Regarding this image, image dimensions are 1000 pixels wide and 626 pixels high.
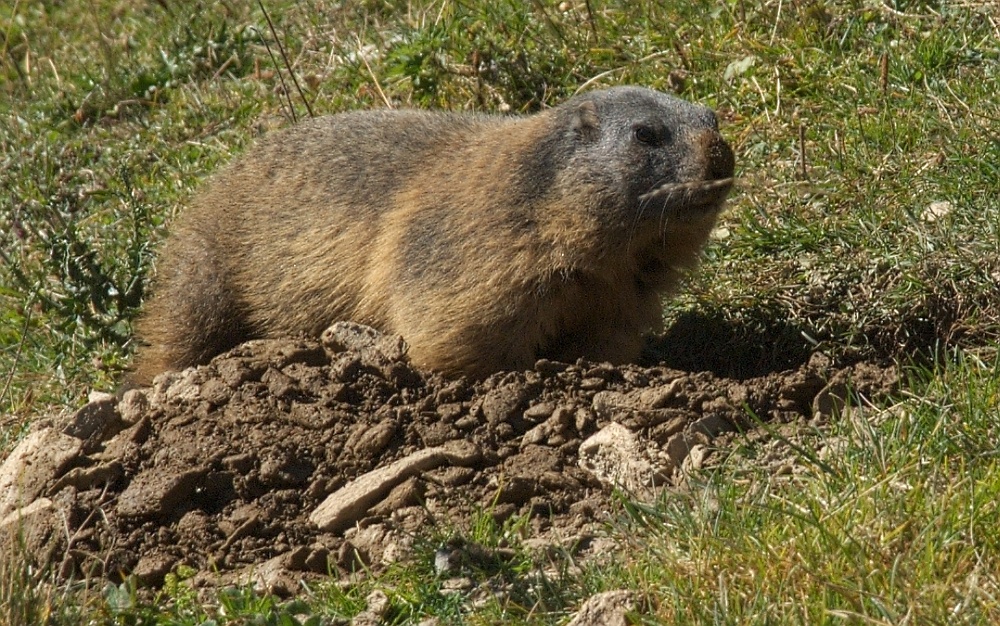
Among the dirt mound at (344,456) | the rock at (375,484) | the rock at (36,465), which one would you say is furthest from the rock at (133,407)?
the rock at (375,484)

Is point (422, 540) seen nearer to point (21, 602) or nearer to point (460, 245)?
point (21, 602)

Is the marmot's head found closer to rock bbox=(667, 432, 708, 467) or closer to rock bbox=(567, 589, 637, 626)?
rock bbox=(667, 432, 708, 467)

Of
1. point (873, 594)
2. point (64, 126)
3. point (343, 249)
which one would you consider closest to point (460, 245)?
point (343, 249)

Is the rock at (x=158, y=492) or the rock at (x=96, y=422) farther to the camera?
the rock at (x=96, y=422)

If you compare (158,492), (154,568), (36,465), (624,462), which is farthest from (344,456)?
(36,465)

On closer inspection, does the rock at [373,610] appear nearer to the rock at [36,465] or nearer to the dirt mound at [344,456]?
the dirt mound at [344,456]

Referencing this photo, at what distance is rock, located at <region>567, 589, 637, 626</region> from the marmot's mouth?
2.00m

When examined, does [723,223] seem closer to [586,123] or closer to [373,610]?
[586,123]

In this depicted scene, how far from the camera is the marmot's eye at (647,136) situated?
5191 millimetres

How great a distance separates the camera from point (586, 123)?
5.34 meters

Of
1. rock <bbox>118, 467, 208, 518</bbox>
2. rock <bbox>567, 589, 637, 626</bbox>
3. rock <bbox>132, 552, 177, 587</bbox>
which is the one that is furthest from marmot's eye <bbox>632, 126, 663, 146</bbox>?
rock <bbox>132, 552, 177, 587</bbox>

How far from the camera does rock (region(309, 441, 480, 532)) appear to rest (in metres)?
4.37

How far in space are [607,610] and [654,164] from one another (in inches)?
86.3

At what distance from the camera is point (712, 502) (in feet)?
12.8
